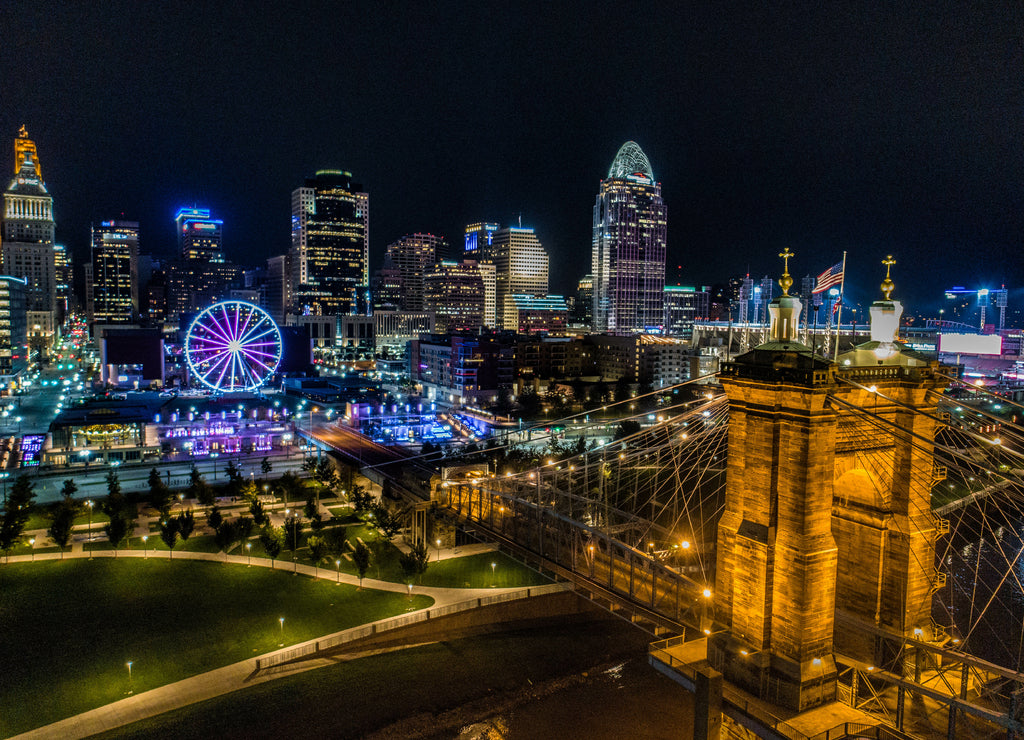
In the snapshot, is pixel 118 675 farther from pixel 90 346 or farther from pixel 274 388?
pixel 90 346

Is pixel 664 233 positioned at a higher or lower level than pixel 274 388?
higher

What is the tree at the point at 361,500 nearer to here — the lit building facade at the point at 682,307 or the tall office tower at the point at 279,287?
the lit building facade at the point at 682,307

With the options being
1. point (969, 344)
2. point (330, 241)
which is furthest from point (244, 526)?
point (330, 241)

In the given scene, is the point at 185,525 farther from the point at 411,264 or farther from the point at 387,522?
the point at 411,264

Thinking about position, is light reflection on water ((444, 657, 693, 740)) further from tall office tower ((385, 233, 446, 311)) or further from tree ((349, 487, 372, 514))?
tall office tower ((385, 233, 446, 311))

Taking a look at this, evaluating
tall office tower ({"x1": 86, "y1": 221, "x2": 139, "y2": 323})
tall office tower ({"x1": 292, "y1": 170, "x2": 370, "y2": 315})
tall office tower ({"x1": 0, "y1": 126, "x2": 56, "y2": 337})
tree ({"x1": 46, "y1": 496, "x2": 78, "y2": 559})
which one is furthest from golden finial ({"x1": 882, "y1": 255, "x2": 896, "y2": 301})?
tall office tower ({"x1": 86, "y1": 221, "x2": 139, "y2": 323})

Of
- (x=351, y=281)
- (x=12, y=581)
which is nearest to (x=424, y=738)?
(x=12, y=581)
